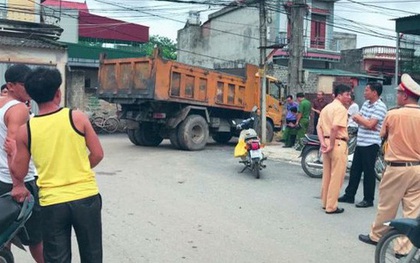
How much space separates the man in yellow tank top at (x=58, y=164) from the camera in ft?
11.3

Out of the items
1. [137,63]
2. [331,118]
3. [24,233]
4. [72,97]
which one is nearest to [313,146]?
[331,118]

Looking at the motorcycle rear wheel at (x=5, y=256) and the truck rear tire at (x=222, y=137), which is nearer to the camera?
the motorcycle rear wheel at (x=5, y=256)

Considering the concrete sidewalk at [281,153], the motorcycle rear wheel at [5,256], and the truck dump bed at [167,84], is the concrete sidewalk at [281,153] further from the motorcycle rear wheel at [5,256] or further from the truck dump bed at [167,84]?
the motorcycle rear wheel at [5,256]

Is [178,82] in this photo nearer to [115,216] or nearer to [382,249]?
[115,216]

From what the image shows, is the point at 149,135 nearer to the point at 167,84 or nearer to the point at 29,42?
the point at 167,84

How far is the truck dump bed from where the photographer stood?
47.4ft

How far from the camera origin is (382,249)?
466 cm

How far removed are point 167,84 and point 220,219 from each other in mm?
7949

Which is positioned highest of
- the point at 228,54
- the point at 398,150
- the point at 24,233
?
the point at 228,54

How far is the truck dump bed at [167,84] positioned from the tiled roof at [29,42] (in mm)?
6522

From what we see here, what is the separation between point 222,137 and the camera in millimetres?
17953

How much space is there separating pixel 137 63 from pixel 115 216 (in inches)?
326

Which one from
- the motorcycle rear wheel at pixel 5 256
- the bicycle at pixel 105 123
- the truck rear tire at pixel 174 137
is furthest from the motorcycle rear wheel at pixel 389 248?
the bicycle at pixel 105 123

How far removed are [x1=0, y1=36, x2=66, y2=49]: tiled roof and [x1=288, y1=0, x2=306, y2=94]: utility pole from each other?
9568 mm
